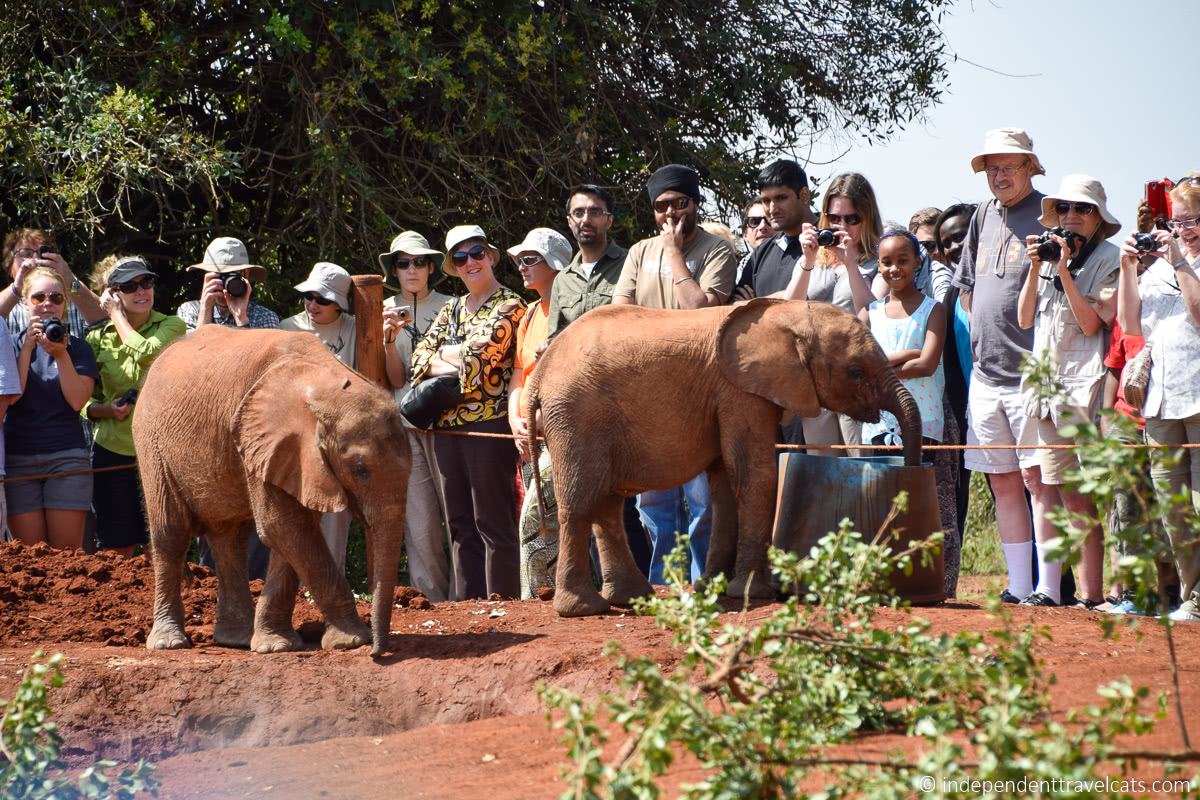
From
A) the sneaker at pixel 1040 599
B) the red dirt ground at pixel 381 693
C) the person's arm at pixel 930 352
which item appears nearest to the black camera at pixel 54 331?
the red dirt ground at pixel 381 693

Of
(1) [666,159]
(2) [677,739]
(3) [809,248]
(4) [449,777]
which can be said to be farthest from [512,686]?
(1) [666,159]

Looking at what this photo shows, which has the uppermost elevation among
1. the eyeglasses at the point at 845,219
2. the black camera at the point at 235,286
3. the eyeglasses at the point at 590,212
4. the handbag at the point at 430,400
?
the eyeglasses at the point at 590,212

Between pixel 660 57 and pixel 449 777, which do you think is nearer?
pixel 449 777

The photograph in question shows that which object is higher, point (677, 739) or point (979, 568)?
point (677, 739)

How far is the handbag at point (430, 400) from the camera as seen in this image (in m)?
8.86

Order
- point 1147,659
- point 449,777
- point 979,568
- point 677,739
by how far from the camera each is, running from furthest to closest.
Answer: point 979,568
point 1147,659
point 449,777
point 677,739

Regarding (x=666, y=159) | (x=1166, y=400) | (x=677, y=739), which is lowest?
(x=677, y=739)

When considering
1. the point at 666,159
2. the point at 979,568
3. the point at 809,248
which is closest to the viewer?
the point at 809,248

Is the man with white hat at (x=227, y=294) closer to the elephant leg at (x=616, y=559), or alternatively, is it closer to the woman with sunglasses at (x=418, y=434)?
the woman with sunglasses at (x=418, y=434)

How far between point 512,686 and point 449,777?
4.31 feet

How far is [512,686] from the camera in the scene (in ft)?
21.4

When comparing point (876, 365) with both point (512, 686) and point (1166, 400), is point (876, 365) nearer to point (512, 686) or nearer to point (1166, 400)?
point (1166, 400)

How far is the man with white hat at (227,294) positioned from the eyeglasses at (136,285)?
0.28m

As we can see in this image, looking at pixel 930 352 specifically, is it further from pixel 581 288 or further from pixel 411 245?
pixel 411 245
